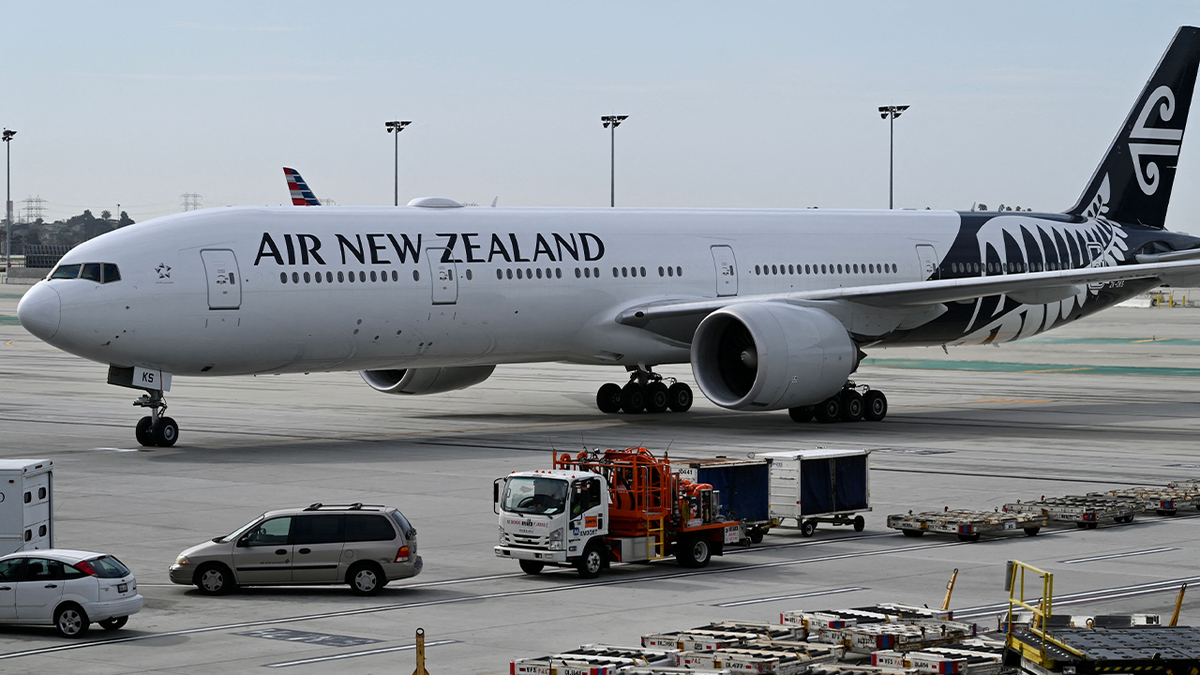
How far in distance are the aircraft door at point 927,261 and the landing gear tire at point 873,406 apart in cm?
550

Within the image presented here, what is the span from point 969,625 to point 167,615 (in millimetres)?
8410

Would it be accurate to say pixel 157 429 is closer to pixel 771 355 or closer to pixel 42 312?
pixel 42 312

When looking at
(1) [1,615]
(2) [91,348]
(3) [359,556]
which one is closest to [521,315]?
(2) [91,348]

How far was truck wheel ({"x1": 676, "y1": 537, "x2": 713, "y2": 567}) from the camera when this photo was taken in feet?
68.2

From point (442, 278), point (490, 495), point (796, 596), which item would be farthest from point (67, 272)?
point (796, 596)

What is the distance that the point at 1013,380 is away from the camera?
53188mm

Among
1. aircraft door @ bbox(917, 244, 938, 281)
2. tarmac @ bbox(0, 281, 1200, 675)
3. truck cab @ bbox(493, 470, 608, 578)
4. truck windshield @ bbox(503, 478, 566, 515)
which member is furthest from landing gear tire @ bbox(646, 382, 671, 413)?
truck windshield @ bbox(503, 478, 566, 515)

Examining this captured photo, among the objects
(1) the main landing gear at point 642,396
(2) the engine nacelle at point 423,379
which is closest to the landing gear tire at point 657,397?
(1) the main landing gear at point 642,396

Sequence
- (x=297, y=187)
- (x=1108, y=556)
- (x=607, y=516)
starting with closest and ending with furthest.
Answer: (x=607, y=516) → (x=1108, y=556) → (x=297, y=187)

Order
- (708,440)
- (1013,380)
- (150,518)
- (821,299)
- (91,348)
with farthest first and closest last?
1. (1013,380)
2. (821,299)
3. (708,440)
4. (91,348)
5. (150,518)

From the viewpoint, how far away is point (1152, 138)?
157ft

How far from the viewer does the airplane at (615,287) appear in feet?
104

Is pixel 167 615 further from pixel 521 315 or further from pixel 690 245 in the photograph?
pixel 690 245

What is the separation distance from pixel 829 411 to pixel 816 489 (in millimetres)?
14801
